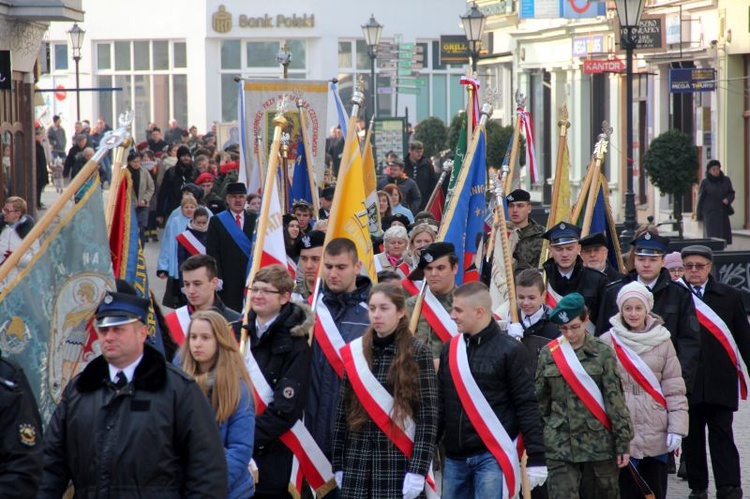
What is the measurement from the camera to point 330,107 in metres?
58.3

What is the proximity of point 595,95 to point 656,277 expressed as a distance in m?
28.7

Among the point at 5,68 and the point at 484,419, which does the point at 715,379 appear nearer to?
the point at 484,419

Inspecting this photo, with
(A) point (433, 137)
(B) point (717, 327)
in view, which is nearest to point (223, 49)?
(A) point (433, 137)

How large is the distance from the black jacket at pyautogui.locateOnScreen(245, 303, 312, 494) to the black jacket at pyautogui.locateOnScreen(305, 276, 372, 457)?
38cm

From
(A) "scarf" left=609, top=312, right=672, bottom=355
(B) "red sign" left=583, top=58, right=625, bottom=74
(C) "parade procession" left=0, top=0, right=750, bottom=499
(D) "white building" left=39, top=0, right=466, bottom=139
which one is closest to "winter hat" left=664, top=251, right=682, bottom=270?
(C) "parade procession" left=0, top=0, right=750, bottom=499

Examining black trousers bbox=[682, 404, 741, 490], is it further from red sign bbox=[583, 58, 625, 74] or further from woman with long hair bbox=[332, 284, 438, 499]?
red sign bbox=[583, 58, 625, 74]

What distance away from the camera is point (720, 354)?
10.9 m

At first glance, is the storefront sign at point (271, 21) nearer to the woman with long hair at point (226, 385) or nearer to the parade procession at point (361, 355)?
the parade procession at point (361, 355)

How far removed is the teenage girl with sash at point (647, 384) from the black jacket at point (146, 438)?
4.21 meters

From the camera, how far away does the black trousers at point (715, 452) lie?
10.6m

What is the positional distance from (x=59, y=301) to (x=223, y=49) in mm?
53488

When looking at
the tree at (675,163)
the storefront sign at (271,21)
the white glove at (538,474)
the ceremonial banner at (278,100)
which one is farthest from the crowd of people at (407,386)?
the storefront sign at (271,21)

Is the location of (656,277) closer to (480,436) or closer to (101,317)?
(480,436)

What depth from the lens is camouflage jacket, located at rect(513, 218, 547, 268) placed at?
513 inches
